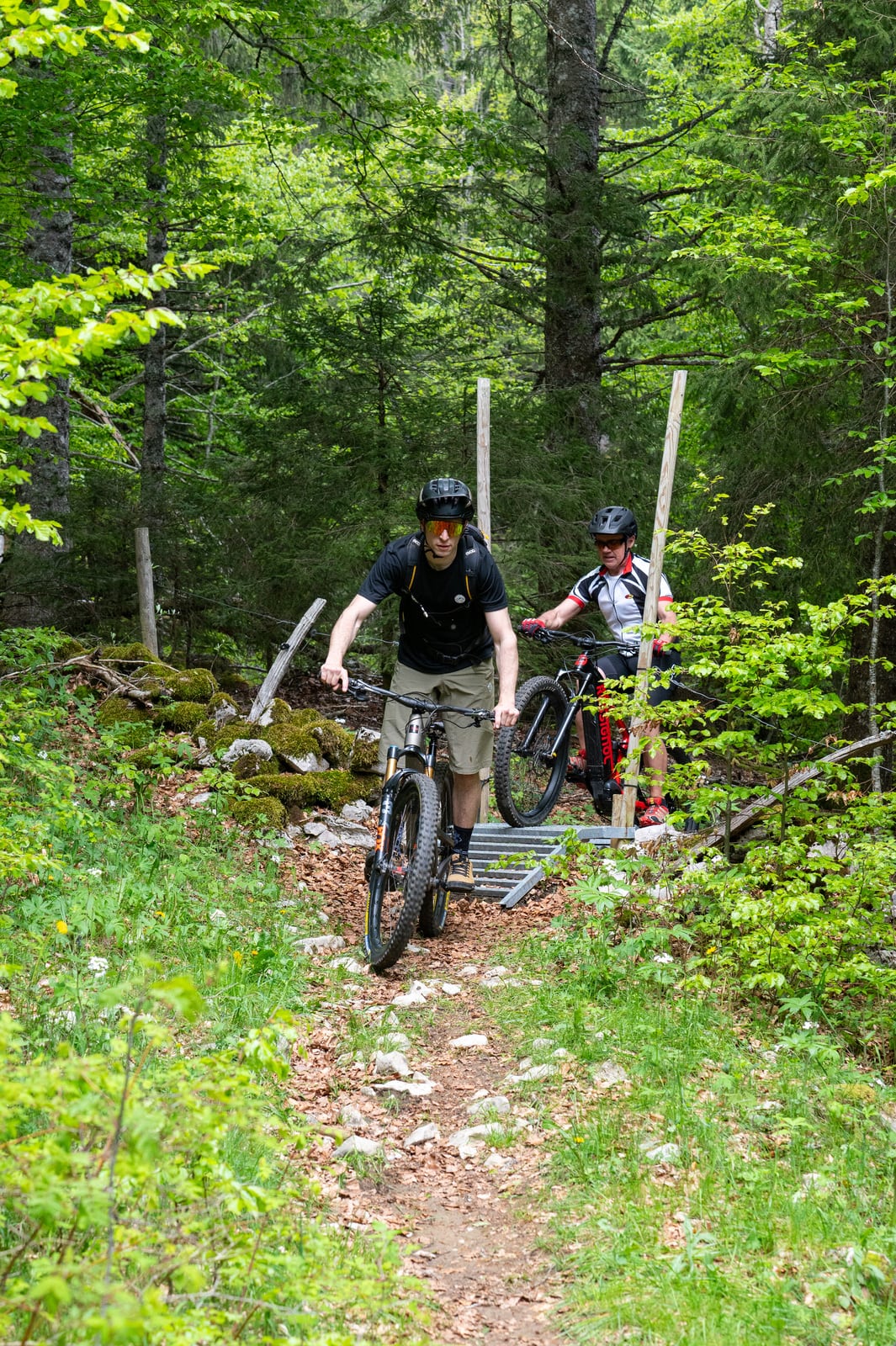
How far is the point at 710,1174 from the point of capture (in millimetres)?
3543

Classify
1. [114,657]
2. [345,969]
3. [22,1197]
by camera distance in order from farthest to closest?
[114,657], [345,969], [22,1197]

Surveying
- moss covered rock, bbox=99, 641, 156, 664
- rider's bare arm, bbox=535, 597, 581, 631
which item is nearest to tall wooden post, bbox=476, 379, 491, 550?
rider's bare arm, bbox=535, 597, 581, 631

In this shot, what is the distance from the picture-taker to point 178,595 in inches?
456

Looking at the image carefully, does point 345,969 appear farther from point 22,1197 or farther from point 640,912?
point 22,1197

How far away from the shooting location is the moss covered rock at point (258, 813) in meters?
8.14

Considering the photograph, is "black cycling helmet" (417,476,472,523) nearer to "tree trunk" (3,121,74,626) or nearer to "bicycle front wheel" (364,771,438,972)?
"bicycle front wheel" (364,771,438,972)

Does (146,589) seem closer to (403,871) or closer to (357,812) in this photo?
(357,812)

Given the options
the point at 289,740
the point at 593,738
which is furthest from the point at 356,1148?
the point at 289,740

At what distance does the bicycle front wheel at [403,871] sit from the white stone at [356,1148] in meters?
1.77

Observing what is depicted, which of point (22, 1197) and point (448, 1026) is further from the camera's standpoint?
point (448, 1026)

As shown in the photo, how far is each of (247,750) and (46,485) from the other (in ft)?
14.7

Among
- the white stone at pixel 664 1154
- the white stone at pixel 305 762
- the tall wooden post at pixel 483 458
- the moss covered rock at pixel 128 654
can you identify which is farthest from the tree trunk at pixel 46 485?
the white stone at pixel 664 1154

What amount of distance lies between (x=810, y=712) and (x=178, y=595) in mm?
7950

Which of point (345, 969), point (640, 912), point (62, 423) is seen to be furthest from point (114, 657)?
point (640, 912)
